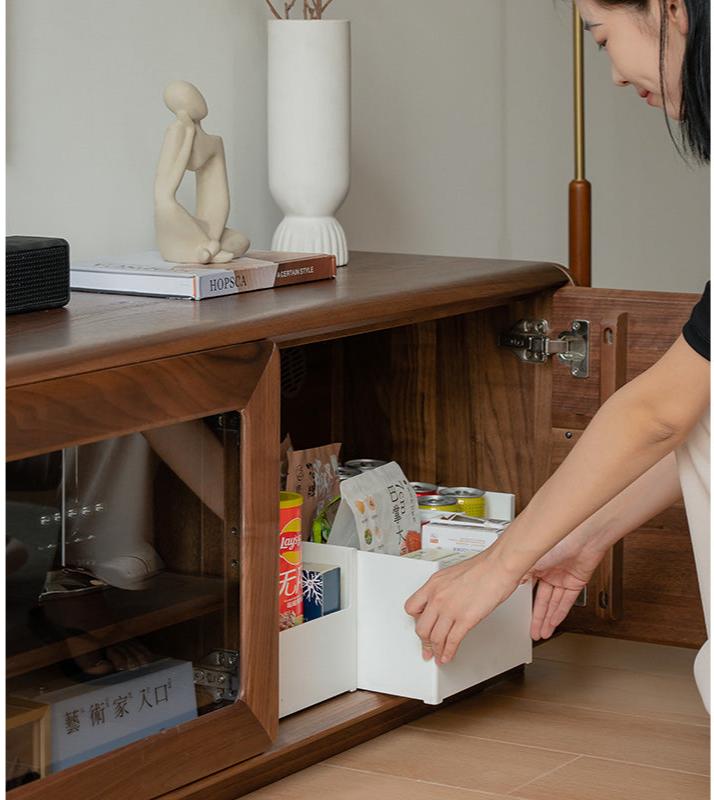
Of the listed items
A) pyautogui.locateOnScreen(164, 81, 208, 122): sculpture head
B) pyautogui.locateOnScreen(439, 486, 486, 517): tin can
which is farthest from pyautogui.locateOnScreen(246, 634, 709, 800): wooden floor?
pyautogui.locateOnScreen(164, 81, 208, 122): sculpture head

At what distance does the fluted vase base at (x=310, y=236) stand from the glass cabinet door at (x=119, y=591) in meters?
0.55

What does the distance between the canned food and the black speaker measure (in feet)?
1.56

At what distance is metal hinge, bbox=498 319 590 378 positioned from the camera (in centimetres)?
183

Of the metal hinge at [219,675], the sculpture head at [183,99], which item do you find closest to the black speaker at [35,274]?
the sculpture head at [183,99]

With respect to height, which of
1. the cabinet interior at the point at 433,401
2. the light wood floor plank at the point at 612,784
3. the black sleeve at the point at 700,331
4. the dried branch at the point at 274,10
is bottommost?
the light wood floor plank at the point at 612,784

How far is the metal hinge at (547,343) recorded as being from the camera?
1.83 m

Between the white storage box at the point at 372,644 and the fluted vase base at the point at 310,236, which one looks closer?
the white storage box at the point at 372,644

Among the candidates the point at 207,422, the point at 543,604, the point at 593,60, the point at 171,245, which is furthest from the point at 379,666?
the point at 593,60

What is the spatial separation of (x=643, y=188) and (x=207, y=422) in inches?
81.1

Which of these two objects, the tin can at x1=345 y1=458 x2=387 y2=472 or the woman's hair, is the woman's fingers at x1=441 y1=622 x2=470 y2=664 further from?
the woman's hair

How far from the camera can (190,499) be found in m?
1.37

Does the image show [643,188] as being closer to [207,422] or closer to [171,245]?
[171,245]

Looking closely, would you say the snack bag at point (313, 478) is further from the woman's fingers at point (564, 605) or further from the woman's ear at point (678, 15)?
the woman's ear at point (678, 15)

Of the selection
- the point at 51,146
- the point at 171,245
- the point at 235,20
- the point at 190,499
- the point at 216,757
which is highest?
the point at 235,20
